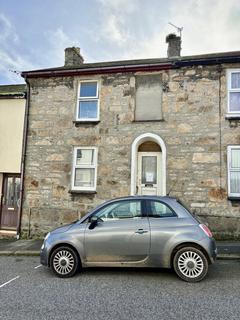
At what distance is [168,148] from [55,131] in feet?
14.3

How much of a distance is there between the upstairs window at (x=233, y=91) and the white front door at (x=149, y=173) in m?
2.97

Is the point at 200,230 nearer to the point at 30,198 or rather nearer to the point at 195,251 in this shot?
the point at 195,251

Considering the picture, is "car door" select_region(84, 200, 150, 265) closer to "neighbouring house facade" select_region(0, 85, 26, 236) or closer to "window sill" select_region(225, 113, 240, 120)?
"window sill" select_region(225, 113, 240, 120)

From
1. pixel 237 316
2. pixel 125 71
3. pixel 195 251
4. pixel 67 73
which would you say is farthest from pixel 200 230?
pixel 67 73

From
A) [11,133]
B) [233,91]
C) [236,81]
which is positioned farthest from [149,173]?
[11,133]

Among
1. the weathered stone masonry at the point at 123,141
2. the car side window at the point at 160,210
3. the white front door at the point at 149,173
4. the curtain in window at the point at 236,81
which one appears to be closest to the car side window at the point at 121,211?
the car side window at the point at 160,210

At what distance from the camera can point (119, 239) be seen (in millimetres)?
5422

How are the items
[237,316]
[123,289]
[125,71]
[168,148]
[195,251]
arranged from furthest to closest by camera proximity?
[125,71] → [168,148] → [195,251] → [123,289] → [237,316]

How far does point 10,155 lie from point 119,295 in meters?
7.86

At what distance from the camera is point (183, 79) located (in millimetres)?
9742

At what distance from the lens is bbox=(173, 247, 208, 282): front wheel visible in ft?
17.0

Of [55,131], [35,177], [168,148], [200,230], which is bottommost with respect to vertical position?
[200,230]

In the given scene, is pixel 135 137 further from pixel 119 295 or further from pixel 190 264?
pixel 119 295

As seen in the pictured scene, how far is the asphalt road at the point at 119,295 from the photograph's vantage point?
13.0 feet
